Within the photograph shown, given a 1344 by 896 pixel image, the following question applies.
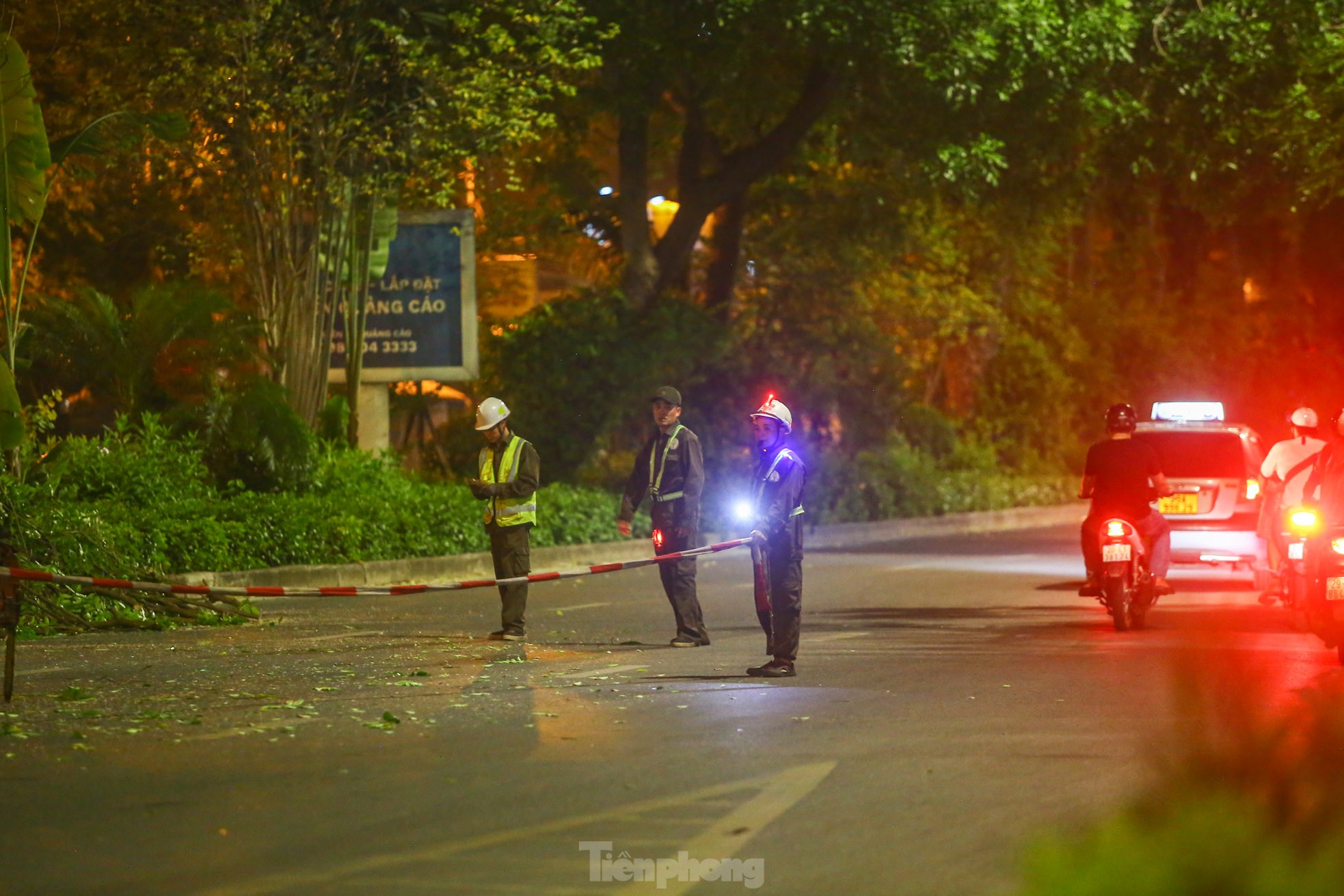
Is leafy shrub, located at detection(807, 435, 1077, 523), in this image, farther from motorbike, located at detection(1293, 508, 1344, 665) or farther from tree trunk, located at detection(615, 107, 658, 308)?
motorbike, located at detection(1293, 508, 1344, 665)

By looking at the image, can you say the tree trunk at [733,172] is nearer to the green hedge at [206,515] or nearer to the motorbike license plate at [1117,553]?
the green hedge at [206,515]

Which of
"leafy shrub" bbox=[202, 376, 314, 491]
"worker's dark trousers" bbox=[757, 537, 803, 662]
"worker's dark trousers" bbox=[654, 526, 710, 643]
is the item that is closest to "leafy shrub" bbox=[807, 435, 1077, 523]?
"leafy shrub" bbox=[202, 376, 314, 491]

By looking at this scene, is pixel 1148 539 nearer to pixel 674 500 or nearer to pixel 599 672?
pixel 674 500

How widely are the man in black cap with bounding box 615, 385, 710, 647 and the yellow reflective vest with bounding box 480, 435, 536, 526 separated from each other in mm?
723

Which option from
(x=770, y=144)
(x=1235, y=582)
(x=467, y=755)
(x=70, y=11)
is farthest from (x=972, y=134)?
(x=467, y=755)

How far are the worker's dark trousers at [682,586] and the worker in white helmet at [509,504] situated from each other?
1.11 m

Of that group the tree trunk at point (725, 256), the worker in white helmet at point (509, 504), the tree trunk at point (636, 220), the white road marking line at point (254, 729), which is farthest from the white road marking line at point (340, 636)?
the tree trunk at point (725, 256)

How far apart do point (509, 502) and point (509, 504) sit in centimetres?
2

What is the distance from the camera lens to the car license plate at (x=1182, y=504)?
58.3ft

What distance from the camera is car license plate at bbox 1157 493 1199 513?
17766 mm

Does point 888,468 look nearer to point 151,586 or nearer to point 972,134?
point 972,134

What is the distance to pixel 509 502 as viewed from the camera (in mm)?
13711

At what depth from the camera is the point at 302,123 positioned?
68.8ft

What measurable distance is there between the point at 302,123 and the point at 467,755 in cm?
1417
